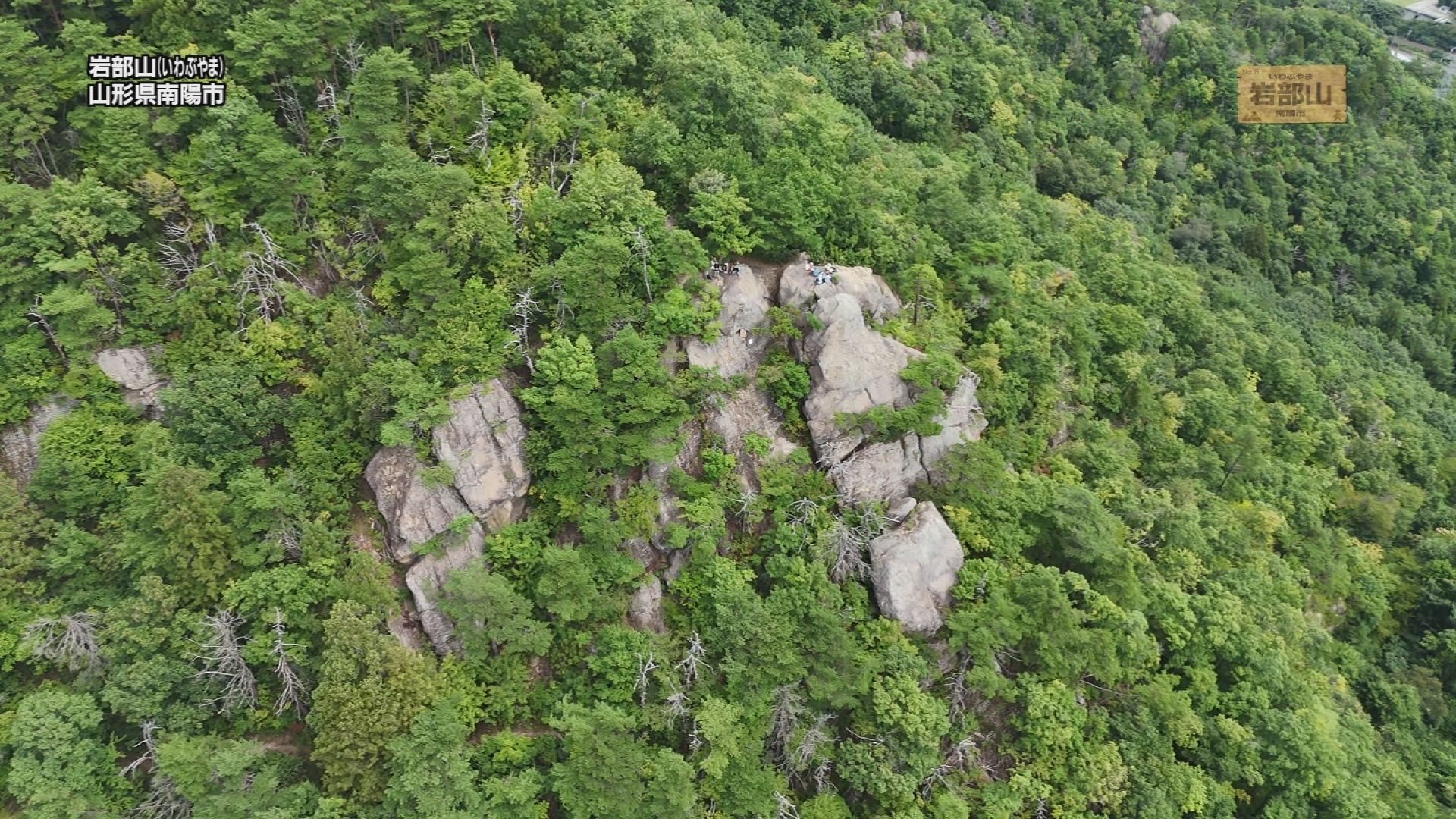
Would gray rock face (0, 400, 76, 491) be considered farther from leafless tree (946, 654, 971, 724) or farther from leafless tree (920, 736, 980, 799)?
leafless tree (946, 654, 971, 724)

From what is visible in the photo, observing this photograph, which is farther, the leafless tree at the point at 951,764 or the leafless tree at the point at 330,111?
the leafless tree at the point at 330,111

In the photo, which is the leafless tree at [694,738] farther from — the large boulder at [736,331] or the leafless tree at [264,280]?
the leafless tree at [264,280]

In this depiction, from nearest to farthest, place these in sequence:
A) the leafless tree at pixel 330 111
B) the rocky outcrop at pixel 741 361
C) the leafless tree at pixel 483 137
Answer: the rocky outcrop at pixel 741 361 < the leafless tree at pixel 483 137 < the leafless tree at pixel 330 111

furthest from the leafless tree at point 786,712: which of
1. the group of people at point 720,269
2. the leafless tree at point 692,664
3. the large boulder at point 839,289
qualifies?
the group of people at point 720,269

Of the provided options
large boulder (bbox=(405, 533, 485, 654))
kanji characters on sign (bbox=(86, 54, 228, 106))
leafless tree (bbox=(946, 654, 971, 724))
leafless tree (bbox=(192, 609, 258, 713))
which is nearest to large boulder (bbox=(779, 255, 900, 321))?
leafless tree (bbox=(946, 654, 971, 724))

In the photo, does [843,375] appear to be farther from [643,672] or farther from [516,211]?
[516,211]

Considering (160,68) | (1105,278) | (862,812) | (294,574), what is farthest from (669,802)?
(1105,278)

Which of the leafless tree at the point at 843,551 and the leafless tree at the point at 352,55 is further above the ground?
the leafless tree at the point at 352,55
